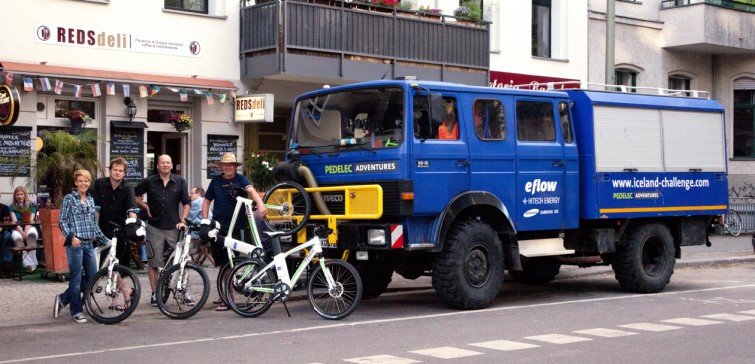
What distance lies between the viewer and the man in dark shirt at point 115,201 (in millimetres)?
12336

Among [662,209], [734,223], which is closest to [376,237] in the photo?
[662,209]

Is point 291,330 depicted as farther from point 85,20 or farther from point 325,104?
point 85,20

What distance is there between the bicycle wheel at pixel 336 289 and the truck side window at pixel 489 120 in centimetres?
241

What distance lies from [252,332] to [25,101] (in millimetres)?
8784

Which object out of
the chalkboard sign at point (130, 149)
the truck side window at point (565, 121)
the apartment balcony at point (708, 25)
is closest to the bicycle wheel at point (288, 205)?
the truck side window at point (565, 121)

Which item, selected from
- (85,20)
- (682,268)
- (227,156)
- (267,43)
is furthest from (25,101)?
(682,268)

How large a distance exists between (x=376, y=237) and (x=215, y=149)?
9.05 metres

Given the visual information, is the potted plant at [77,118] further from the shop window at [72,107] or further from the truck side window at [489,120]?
the truck side window at [489,120]

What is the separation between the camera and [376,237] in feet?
39.4

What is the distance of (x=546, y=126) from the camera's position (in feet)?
44.8

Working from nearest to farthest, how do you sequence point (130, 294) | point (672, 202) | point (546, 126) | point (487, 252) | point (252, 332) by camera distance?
point (252, 332) → point (130, 294) → point (487, 252) → point (546, 126) → point (672, 202)

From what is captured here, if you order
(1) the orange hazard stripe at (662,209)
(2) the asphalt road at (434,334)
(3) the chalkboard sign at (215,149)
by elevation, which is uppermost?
(3) the chalkboard sign at (215,149)

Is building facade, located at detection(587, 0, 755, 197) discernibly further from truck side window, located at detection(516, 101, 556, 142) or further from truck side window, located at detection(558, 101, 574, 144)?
truck side window, located at detection(516, 101, 556, 142)

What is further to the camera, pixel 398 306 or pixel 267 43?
pixel 267 43
